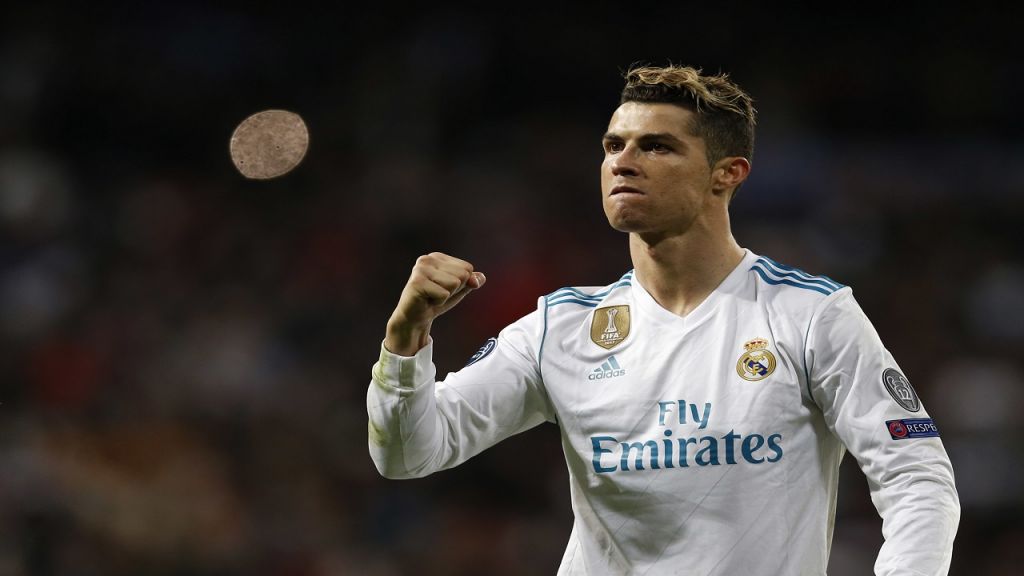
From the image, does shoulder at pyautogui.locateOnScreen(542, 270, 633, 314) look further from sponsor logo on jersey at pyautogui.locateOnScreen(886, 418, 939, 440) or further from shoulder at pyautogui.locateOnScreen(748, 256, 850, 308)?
sponsor logo on jersey at pyautogui.locateOnScreen(886, 418, 939, 440)

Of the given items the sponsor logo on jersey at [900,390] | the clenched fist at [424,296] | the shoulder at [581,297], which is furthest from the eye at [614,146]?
the sponsor logo on jersey at [900,390]

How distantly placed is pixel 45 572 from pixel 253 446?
1.55m

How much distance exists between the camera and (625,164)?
372cm

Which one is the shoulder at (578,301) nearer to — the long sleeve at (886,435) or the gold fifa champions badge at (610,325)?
the gold fifa champions badge at (610,325)

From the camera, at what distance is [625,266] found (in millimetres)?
9531

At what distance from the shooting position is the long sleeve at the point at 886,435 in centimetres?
318

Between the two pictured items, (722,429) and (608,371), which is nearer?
(722,429)

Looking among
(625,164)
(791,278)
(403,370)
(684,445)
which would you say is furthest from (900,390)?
(403,370)

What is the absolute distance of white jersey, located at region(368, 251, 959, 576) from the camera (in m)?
→ 3.37

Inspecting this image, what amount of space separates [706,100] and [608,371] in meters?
0.86

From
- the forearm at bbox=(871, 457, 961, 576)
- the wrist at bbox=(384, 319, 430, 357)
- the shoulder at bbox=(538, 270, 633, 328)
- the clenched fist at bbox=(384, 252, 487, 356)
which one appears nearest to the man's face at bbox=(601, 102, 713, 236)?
the shoulder at bbox=(538, 270, 633, 328)

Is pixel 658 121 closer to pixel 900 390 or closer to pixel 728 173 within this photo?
pixel 728 173

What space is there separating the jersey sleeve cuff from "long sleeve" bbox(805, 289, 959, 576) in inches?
41.5

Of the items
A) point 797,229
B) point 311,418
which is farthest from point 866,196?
point 311,418
